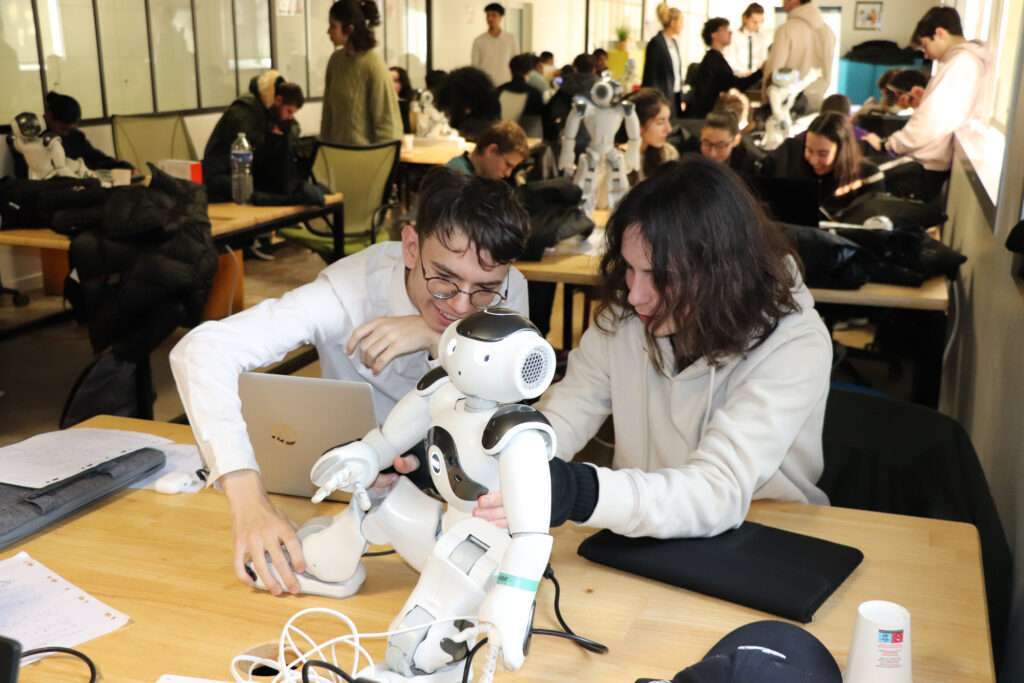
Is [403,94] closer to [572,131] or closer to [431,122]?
[431,122]

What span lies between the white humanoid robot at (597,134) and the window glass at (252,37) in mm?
4099

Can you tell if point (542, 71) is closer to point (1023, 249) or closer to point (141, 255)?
point (141, 255)

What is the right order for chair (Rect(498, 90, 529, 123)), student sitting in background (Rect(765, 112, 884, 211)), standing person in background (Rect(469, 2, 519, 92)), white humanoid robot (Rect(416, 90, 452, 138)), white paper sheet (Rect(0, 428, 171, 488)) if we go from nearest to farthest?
white paper sheet (Rect(0, 428, 171, 488))
student sitting in background (Rect(765, 112, 884, 211))
white humanoid robot (Rect(416, 90, 452, 138))
chair (Rect(498, 90, 529, 123))
standing person in background (Rect(469, 2, 519, 92))

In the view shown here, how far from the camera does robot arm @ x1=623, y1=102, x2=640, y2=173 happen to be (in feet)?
11.9

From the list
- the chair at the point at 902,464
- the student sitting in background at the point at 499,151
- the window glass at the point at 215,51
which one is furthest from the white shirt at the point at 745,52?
the chair at the point at 902,464

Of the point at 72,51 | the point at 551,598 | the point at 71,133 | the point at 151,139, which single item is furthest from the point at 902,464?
the point at 72,51

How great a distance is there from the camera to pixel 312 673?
107 cm

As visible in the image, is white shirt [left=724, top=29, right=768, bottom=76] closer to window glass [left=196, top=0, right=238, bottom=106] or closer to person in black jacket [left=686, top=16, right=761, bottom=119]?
person in black jacket [left=686, top=16, right=761, bottom=119]

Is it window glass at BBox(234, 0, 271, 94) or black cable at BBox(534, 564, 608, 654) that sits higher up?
window glass at BBox(234, 0, 271, 94)

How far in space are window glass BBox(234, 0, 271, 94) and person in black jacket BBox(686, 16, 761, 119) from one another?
338 cm

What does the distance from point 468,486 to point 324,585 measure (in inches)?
13.8

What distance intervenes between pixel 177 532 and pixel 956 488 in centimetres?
120

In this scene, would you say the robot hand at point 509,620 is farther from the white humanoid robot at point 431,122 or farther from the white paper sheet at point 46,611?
the white humanoid robot at point 431,122

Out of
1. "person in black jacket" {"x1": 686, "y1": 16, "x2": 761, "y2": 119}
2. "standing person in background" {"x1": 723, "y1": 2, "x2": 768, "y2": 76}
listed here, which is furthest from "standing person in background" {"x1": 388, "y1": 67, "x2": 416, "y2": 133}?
"standing person in background" {"x1": 723, "y1": 2, "x2": 768, "y2": 76}
